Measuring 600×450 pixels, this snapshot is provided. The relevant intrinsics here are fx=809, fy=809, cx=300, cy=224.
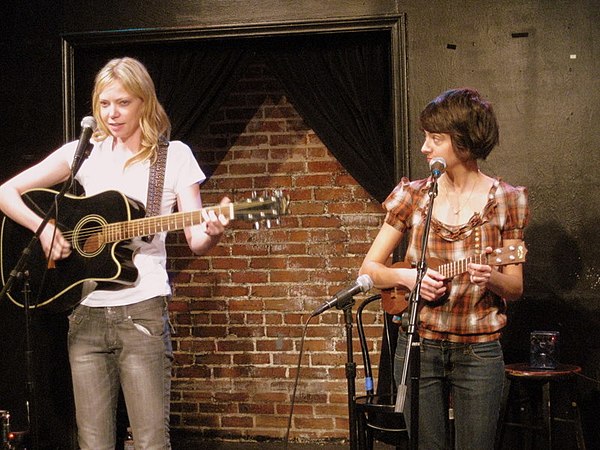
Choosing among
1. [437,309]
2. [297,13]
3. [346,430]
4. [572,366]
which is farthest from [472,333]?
[346,430]

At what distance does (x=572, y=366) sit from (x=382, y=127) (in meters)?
1.81

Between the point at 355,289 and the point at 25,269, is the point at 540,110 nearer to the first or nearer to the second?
the point at 355,289

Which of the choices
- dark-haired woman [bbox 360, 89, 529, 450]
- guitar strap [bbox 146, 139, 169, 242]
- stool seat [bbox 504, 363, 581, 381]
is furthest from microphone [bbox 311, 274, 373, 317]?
stool seat [bbox 504, 363, 581, 381]

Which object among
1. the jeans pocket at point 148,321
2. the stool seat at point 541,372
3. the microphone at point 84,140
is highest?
the microphone at point 84,140

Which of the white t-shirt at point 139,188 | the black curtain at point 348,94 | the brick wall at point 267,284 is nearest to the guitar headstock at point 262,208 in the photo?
the white t-shirt at point 139,188

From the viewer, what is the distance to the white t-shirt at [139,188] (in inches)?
118

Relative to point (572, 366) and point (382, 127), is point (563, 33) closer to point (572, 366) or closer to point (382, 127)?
point (382, 127)

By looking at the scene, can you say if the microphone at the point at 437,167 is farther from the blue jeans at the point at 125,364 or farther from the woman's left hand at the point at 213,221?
the blue jeans at the point at 125,364

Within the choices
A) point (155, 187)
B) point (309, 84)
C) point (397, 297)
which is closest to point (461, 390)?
point (397, 297)

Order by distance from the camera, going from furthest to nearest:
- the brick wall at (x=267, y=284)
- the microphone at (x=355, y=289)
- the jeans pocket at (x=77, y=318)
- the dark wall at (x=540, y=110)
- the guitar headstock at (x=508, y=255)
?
the brick wall at (x=267, y=284), the dark wall at (x=540, y=110), the jeans pocket at (x=77, y=318), the microphone at (x=355, y=289), the guitar headstock at (x=508, y=255)

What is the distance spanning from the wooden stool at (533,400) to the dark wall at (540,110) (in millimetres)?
214

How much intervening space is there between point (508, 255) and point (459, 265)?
0.56 ft

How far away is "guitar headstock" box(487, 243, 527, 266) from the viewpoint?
2.77 metres

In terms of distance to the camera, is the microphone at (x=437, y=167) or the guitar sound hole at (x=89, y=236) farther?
the guitar sound hole at (x=89, y=236)
